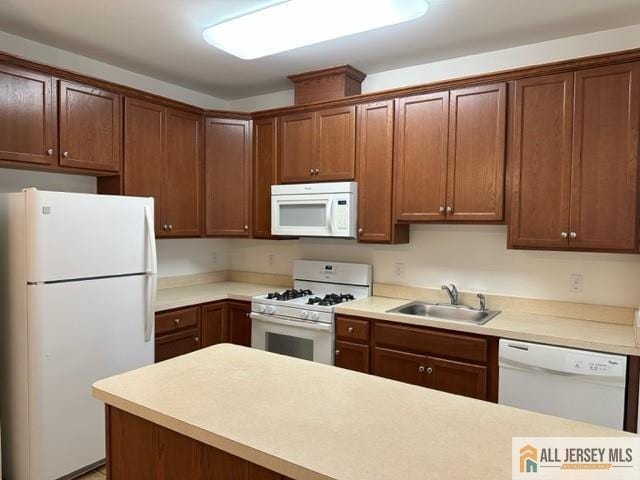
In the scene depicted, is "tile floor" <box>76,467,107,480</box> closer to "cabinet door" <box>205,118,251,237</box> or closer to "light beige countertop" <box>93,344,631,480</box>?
"light beige countertop" <box>93,344,631,480</box>

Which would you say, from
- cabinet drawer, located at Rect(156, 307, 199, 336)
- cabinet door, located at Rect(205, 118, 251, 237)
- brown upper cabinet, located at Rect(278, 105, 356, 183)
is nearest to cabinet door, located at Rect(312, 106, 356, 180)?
brown upper cabinet, located at Rect(278, 105, 356, 183)

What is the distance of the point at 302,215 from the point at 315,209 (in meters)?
0.13

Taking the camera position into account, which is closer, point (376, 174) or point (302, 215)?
point (376, 174)

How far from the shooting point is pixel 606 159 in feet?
7.89

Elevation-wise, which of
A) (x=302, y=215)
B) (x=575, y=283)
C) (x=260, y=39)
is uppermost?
(x=260, y=39)

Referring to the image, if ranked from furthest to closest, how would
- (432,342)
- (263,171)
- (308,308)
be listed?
1. (263,171)
2. (308,308)
3. (432,342)

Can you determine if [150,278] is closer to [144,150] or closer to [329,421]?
[144,150]

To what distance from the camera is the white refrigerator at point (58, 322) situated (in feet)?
7.50

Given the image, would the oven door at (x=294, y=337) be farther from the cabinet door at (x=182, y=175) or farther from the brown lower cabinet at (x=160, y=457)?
the brown lower cabinet at (x=160, y=457)

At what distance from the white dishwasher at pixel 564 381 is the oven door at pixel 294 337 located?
3.76 feet

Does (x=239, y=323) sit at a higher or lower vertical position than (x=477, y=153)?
lower

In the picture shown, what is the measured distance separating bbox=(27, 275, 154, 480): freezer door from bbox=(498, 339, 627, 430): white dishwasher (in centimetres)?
222

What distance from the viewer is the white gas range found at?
3.07 metres

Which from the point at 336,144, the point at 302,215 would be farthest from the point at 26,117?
the point at 336,144
